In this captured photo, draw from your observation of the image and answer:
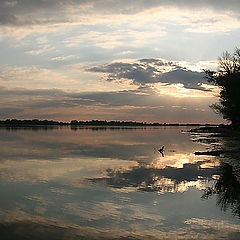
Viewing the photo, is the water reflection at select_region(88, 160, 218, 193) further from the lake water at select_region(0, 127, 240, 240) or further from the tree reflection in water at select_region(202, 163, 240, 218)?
the tree reflection in water at select_region(202, 163, 240, 218)

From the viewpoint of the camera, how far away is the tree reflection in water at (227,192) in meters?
13.9

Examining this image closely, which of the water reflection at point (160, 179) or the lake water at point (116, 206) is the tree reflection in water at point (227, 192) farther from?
the water reflection at point (160, 179)

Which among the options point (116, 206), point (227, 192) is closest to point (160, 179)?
point (227, 192)

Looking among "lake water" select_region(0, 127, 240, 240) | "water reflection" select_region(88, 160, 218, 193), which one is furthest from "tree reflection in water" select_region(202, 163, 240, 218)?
"water reflection" select_region(88, 160, 218, 193)

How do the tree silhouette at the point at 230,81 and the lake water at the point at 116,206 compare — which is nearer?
the lake water at the point at 116,206

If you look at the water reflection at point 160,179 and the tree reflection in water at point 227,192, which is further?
the water reflection at point 160,179

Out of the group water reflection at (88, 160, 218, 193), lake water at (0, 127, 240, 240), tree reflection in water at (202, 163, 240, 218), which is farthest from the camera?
water reflection at (88, 160, 218, 193)

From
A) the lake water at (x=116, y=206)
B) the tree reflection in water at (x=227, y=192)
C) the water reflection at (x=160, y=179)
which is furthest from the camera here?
the water reflection at (x=160, y=179)

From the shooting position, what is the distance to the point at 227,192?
54.1 feet

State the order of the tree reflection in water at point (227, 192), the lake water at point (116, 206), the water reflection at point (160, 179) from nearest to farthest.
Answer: the lake water at point (116, 206) < the tree reflection in water at point (227, 192) < the water reflection at point (160, 179)

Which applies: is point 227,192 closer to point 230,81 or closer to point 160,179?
point 160,179

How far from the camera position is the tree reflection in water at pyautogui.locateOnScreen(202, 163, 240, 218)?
13852 millimetres

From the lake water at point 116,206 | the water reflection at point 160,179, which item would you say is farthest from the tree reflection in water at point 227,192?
the water reflection at point 160,179

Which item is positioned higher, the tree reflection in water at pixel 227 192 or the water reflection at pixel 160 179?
the tree reflection in water at pixel 227 192
